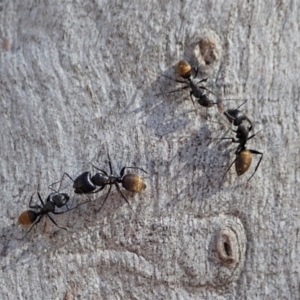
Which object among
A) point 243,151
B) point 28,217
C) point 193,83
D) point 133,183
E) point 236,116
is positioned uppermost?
point 193,83

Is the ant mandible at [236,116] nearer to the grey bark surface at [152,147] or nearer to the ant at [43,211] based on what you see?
the grey bark surface at [152,147]

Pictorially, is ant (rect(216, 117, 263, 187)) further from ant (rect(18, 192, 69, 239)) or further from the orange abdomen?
ant (rect(18, 192, 69, 239))

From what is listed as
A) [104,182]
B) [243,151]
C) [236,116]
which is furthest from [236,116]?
[104,182]

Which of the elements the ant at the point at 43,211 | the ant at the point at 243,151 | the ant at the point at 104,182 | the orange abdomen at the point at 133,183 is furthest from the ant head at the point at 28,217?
the ant at the point at 243,151

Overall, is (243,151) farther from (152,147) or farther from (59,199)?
(59,199)

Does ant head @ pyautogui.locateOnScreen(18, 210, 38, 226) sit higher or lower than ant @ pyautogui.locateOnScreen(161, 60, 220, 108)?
lower

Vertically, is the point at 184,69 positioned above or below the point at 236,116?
above

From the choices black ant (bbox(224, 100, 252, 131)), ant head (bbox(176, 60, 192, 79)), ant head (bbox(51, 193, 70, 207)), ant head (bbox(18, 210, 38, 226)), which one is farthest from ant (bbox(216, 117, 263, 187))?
ant head (bbox(18, 210, 38, 226))

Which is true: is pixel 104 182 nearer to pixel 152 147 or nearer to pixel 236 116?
pixel 152 147

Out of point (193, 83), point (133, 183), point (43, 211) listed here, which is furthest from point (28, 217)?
point (193, 83)
